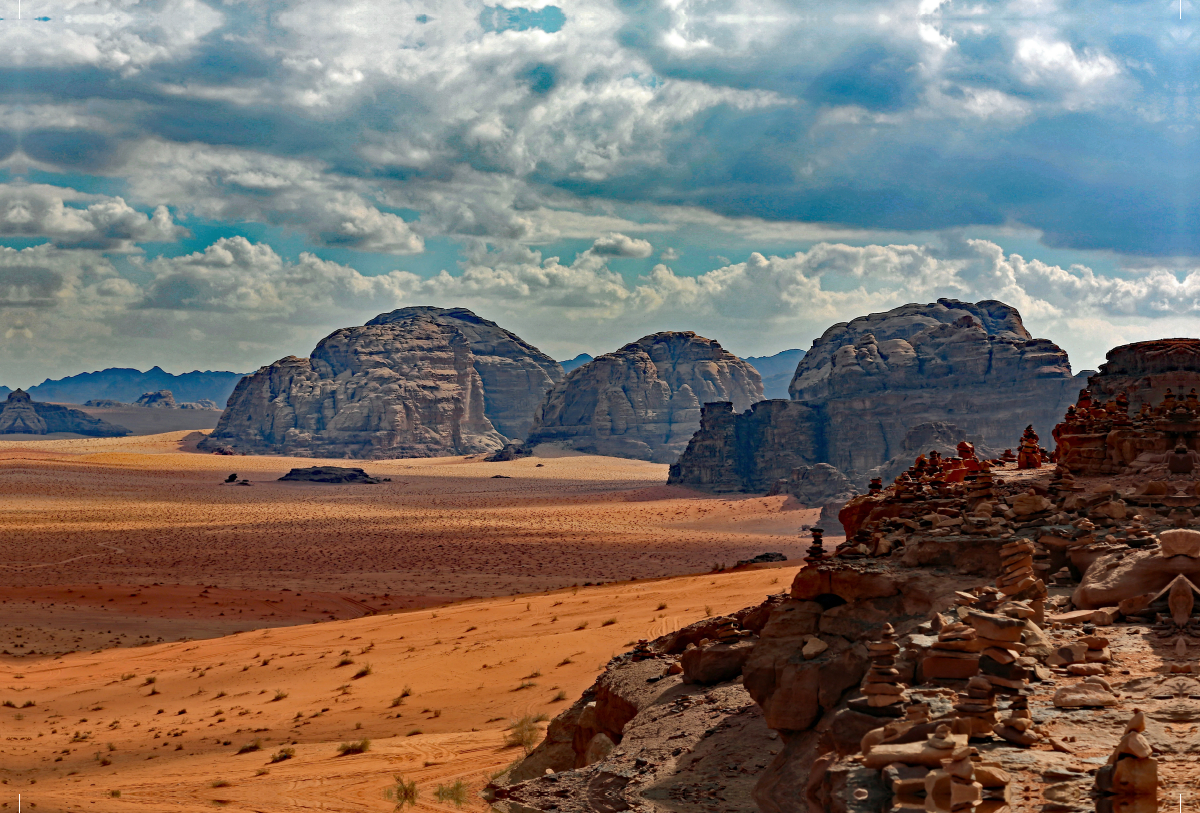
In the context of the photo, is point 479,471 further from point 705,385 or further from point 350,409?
point 705,385

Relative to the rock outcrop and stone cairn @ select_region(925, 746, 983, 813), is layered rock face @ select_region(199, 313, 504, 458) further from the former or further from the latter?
stone cairn @ select_region(925, 746, 983, 813)

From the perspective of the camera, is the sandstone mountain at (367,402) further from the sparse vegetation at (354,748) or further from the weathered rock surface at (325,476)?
the sparse vegetation at (354,748)

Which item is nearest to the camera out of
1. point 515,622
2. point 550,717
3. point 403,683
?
point 550,717

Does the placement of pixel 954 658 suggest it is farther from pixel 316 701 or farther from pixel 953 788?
pixel 316 701

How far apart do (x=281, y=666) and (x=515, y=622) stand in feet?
18.9

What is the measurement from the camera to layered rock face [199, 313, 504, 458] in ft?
474

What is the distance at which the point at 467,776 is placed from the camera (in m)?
12.8

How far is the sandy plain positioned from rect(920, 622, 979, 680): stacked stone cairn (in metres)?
6.83

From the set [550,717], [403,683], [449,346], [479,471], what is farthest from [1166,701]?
[449,346]

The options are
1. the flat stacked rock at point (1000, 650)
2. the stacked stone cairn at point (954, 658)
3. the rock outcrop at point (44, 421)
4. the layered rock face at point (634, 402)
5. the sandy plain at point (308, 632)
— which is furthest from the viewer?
the rock outcrop at point (44, 421)

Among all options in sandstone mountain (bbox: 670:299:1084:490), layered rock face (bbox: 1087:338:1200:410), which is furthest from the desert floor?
layered rock face (bbox: 1087:338:1200:410)

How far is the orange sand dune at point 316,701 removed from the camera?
12.8 meters

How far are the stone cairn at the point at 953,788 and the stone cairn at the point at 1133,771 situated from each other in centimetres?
64

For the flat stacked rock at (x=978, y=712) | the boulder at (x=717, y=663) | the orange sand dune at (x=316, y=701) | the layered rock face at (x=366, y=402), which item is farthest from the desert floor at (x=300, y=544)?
the layered rock face at (x=366, y=402)
